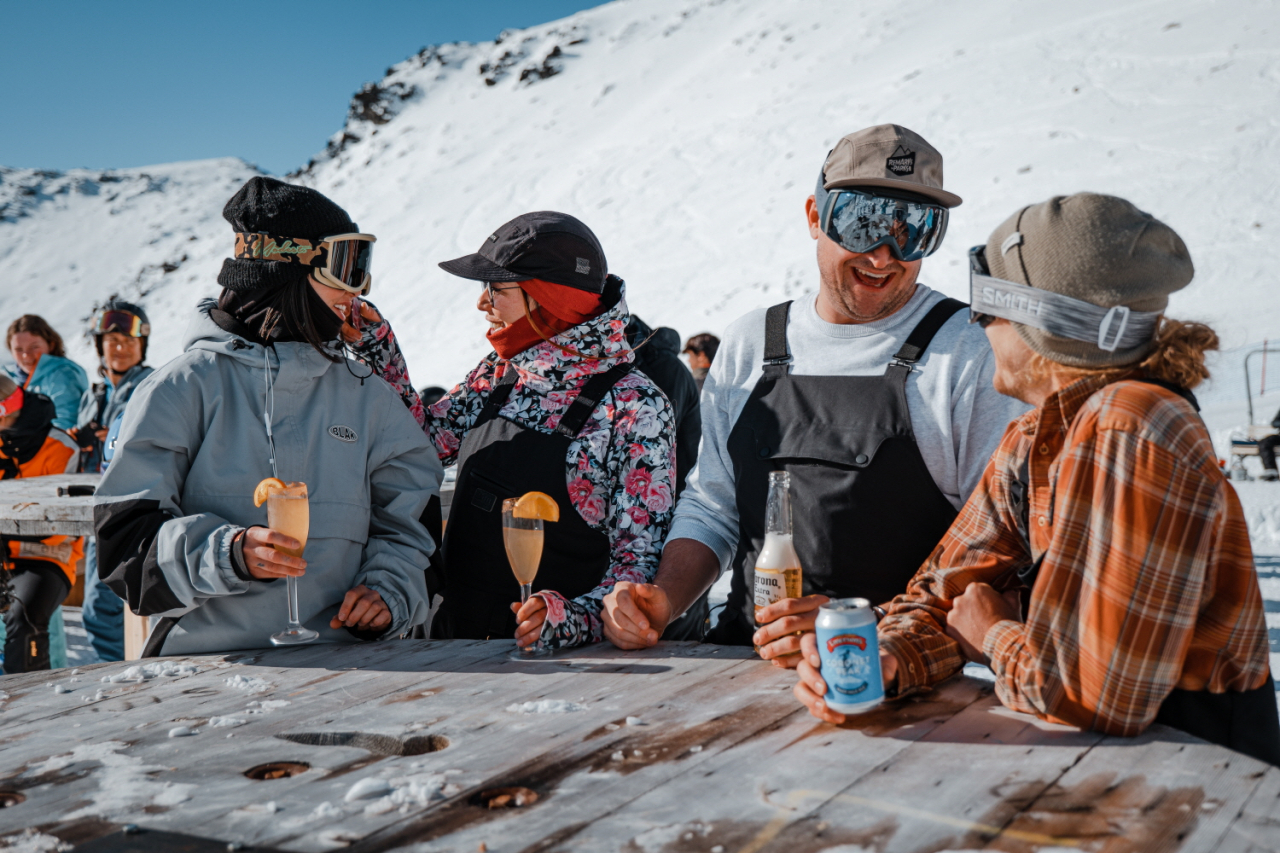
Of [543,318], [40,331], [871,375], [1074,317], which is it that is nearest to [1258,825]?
[1074,317]

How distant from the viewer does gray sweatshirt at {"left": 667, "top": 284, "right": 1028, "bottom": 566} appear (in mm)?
2469

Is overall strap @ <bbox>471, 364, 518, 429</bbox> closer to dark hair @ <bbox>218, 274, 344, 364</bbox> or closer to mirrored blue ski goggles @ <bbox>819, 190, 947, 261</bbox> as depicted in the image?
dark hair @ <bbox>218, 274, 344, 364</bbox>

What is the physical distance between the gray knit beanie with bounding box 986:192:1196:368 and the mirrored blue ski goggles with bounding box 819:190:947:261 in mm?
793

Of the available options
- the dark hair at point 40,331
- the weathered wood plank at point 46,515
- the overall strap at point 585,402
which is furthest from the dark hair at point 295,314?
the dark hair at point 40,331

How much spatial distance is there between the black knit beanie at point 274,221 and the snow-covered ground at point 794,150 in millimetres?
5915

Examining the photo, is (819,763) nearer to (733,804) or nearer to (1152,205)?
(733,804)

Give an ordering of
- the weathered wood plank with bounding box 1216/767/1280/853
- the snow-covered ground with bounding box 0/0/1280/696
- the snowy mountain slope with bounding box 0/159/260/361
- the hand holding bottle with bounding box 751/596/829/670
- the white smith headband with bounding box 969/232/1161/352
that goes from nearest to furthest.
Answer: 1. the weathered wood plank with bounding box 1216/767/1280/853
2. the white smith headband with bounding box 969/232/1161/352
3. the hand holding bottle with bounding box 751/596/829/670
4. the snow-covered ground with bounding box 0/0/1280/696
5. the snowy mountain slope with bounding box 0/159/260/361

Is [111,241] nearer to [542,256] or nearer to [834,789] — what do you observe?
[542,256]

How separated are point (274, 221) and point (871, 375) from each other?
1.64 m

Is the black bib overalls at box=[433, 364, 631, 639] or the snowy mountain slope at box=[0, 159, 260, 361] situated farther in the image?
the snowy mountain slope at box=[0, 159, 260, 361]

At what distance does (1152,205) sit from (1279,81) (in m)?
Result: 6.97

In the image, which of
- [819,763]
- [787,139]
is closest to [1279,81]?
[787,139]

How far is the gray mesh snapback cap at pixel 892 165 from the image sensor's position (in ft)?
8.24

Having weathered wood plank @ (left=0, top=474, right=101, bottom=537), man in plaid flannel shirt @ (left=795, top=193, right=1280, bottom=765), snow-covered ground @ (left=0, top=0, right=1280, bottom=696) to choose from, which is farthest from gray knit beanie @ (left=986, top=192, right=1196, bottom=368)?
snow-covered ground @ (left=0, top=0, right=1280, bottom=696)
